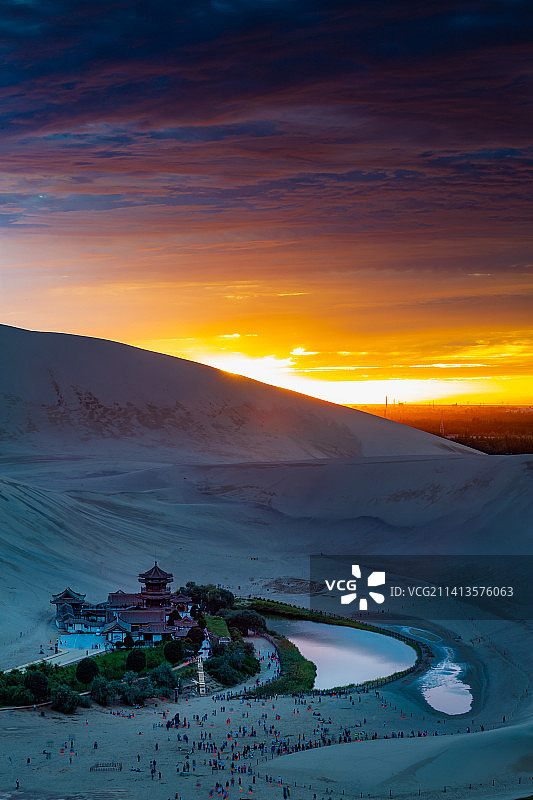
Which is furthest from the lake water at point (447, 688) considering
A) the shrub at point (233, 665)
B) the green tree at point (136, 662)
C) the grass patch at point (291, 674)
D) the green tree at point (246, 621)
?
the green tree at point (136, 662)

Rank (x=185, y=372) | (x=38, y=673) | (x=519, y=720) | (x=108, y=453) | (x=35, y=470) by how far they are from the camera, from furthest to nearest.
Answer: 1. (x=185, y=372)
2. (x=108, y=453)
3. (x=35, y=470)
4. (x=38, y=673)
5. (x=519, y=720)

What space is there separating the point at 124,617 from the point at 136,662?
5.60 meters

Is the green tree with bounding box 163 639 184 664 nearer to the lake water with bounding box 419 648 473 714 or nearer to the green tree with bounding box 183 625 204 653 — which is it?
the green tree with bounding box 183 625 204 653

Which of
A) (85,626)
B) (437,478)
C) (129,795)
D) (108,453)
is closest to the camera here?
(129,795)

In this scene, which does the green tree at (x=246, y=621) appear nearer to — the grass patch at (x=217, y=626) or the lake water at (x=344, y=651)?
the grass patch at (x=217, y=626)

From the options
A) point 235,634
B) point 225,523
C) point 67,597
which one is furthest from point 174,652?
point 225,523

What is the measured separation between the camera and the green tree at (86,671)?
1550 inches

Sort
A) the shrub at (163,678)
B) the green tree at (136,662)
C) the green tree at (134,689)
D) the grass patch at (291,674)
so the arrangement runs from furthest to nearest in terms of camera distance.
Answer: the green tree at (136,662)
the grass patch at (291,674)
the shrub at (163,678)
the green tree at (134,689)

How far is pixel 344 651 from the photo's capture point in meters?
46.7

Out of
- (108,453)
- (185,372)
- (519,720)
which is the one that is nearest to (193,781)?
(519,720)

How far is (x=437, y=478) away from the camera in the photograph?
83250 mm

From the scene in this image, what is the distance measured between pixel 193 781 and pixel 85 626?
63.6ft

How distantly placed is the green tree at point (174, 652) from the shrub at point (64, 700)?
7876 millimetres

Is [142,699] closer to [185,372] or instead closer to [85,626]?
[85,626]
